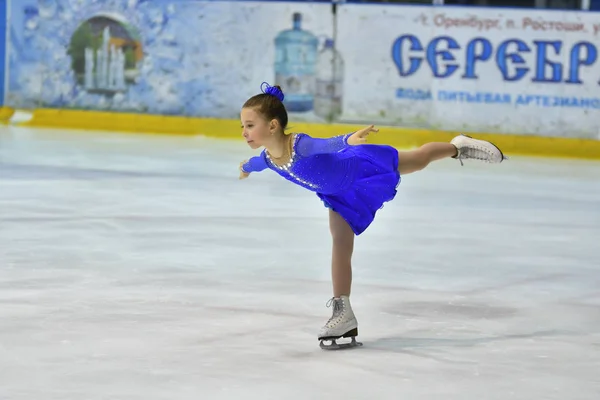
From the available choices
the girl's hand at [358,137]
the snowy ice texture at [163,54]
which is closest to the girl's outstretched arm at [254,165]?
the girl's hand at [358,137]

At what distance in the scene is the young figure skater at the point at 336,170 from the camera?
4281mm

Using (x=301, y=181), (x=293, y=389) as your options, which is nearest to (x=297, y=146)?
(x=301, y=181)

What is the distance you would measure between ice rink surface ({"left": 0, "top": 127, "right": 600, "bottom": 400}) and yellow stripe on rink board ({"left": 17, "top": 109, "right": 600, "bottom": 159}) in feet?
7.44

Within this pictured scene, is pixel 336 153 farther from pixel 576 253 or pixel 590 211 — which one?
pixel 590 211

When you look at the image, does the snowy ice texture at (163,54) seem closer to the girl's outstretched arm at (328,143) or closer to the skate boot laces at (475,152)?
the skate boot laces at (475,152)

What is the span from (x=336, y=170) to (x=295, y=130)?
8.26 meters

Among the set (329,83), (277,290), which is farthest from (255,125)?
(329,83)

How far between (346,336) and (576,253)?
8.82ft

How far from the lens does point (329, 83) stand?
12.9 meters

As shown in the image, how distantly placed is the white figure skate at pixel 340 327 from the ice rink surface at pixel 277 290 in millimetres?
63

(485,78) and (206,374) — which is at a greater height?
(485,78)

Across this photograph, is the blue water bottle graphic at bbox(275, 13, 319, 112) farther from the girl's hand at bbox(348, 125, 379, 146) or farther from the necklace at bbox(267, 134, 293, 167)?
the girl's hand at bbox(348, 125, 379, 146)

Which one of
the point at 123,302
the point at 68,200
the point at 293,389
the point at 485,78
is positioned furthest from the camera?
the point at 485,78

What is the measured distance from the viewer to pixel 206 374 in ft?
12.7
